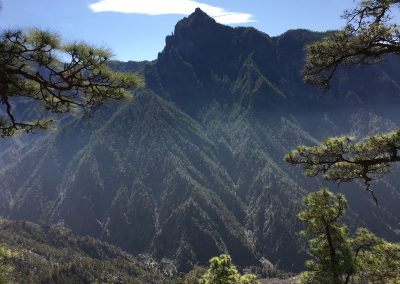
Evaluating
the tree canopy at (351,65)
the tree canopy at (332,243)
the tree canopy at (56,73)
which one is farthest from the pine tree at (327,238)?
the tree canopy at (56,73)

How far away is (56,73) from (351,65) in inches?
428

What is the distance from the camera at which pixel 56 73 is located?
1563cm

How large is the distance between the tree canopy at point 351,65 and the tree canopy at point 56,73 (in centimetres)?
711

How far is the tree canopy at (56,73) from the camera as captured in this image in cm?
1491

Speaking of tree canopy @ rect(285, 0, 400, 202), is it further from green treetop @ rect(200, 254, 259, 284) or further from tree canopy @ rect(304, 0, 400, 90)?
green treetop @ rect(200, 254, 259, 284)

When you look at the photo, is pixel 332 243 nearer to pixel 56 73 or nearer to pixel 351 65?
pixel 351 65

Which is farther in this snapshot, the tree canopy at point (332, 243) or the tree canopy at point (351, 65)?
the tree canopy at point (332, 243)

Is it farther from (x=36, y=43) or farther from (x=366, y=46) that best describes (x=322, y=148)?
(x=36, y=43)

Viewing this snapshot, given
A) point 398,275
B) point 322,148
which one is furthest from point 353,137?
point 398,275

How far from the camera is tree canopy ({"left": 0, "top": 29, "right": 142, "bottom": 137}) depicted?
48.9ft

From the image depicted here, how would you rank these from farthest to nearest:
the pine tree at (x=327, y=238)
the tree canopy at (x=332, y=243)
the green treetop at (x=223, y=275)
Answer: the green treetop at (x=223, y=275) → the pine tree at (x=327, y=238) → the tree canopy at (x=332, y=243)

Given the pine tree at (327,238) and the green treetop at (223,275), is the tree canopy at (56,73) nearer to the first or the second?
the pine tree at (327,238)

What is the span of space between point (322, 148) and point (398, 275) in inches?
365

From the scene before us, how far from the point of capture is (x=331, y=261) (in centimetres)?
2525
